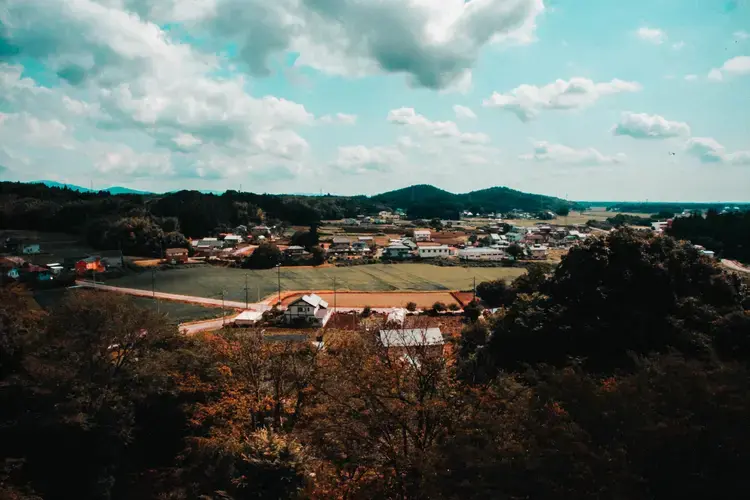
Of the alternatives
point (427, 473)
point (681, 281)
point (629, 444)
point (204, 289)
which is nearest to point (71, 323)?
point (427, 473)

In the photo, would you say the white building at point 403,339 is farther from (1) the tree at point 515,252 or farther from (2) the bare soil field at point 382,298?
(1) the tree at point 515,252

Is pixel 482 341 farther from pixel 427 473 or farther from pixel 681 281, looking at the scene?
pixel 427 473

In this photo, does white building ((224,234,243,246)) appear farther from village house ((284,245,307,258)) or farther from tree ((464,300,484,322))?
tree ((464,300,484,322))

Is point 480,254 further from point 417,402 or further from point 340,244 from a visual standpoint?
point 417,402

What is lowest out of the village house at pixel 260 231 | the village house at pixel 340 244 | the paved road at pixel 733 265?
the paved road at pixel 733 265

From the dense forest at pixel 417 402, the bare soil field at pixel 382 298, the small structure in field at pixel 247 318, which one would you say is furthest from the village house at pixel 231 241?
the dense forest at pixel 417 402

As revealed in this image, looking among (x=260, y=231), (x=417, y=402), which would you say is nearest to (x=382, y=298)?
(x=417, y=402)
